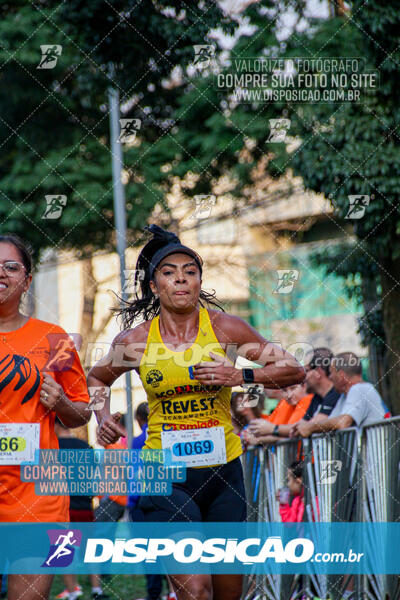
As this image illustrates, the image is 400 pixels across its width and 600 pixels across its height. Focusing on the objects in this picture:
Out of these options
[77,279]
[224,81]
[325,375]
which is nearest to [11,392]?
[325,375]

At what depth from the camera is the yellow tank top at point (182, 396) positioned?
13.8 feet

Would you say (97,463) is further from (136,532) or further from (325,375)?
(325,375)

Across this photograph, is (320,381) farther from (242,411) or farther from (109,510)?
(109,510)

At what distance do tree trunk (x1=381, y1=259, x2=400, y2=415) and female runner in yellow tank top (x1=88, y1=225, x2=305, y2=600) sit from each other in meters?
5.11

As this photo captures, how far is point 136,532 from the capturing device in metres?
4.93

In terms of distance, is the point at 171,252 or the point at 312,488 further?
the point at 312,488

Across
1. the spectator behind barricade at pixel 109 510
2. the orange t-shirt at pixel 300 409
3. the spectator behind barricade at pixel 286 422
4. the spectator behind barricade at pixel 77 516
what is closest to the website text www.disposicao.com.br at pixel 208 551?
the spectator behind barricade at pixel 286 422

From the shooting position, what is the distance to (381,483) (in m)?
5.54

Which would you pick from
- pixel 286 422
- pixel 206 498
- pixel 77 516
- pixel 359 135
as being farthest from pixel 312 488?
pixel 359 135

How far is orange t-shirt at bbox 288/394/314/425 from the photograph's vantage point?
724 centimetres

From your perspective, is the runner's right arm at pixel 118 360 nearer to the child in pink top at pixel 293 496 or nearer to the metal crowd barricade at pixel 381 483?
the metal crowd barricade at pixel 381 483

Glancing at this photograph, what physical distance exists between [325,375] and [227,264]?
1111 centimetres

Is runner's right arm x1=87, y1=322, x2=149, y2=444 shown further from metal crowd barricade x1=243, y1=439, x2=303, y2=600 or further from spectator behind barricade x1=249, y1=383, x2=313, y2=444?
spectator behind barricade x1=249, y1=383, x2=313, y2=444

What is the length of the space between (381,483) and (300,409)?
6.02 feet
